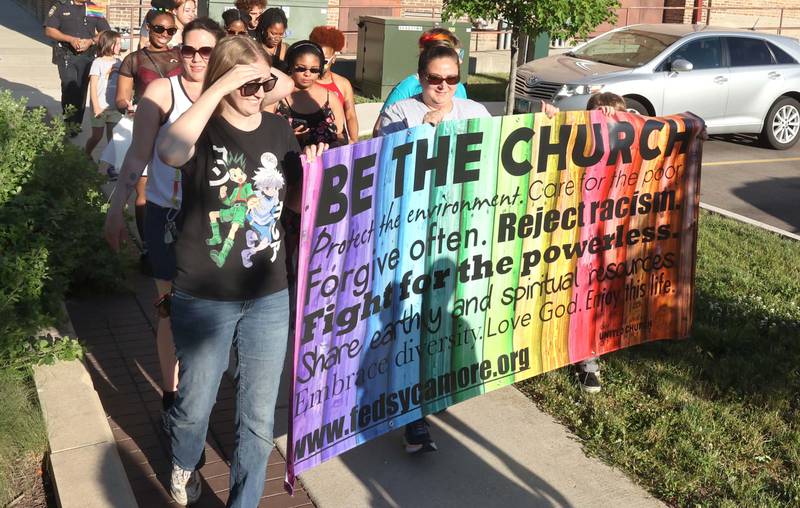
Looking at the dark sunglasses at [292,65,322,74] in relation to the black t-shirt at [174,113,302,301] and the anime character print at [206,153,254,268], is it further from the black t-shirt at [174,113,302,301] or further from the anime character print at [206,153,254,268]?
the anime character print at [206,153,254,268]

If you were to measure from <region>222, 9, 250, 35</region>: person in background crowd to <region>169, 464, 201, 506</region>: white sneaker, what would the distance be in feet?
13.0

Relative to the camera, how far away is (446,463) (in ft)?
15.1

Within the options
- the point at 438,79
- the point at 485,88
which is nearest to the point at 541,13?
the point at 438,79

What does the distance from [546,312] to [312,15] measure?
14351mm

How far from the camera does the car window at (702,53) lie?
515 inches

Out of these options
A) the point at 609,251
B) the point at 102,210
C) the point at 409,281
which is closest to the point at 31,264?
the point at 102,210

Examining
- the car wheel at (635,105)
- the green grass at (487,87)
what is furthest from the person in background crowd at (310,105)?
the green grass at (487,87)

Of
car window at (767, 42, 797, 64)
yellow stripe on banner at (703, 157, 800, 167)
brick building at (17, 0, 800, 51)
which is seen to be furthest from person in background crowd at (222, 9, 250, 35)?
brick building at (17, 0, 800, 51)

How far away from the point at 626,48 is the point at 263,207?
11.0m

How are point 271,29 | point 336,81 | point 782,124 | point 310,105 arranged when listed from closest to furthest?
point 310,105
point 336,81
point 271,29
point 782,124

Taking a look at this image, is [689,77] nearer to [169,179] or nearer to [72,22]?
[72,22]

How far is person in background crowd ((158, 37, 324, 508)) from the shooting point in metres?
3.49

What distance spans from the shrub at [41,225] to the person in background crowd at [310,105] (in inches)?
52.9

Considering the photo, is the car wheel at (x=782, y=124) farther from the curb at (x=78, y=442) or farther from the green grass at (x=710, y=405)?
the curb at (x=78, y=442)
